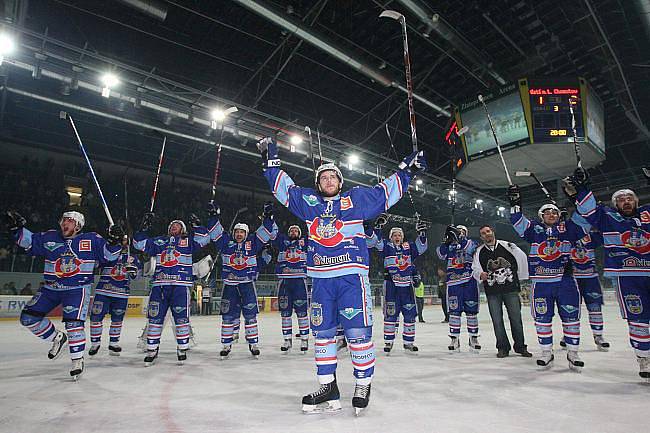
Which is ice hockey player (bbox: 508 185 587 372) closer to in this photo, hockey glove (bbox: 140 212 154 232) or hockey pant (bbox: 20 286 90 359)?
hockey glove (bbox: 140 212 154 232)

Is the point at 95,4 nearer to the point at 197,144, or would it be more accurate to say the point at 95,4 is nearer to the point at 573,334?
the point at 197,144

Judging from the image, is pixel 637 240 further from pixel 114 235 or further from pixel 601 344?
pixel 114 235

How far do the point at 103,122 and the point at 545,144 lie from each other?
17.6 meters

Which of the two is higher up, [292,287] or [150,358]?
[292,287]

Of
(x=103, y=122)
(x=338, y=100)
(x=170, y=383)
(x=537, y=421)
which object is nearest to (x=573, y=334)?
(x=537, y=421)

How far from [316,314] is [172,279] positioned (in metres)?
3.34

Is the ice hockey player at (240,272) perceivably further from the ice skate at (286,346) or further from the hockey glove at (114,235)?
the hockey glove at (114,235)

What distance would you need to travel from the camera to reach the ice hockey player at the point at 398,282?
6.82 meters

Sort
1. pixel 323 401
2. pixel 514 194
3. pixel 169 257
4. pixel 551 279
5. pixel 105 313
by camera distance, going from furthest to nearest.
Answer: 1. pixel 105 313
2. pixel 169 257
3. pixel 514 194
4. pixel 551 279
5. pixel 323 401

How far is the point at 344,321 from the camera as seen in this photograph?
355 cm

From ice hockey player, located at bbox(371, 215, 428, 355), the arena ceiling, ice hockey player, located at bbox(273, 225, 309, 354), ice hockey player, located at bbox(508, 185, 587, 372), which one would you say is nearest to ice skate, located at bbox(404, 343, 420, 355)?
ice hockey player, located at bbox(371, 215, 428, 355)

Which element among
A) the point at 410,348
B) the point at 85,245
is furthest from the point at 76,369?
the point at 410,348

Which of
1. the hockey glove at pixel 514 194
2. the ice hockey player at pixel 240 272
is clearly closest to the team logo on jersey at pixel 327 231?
the ice hockey player at pixel 240 272

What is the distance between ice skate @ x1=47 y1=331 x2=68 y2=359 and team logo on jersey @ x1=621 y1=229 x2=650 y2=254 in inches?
278
